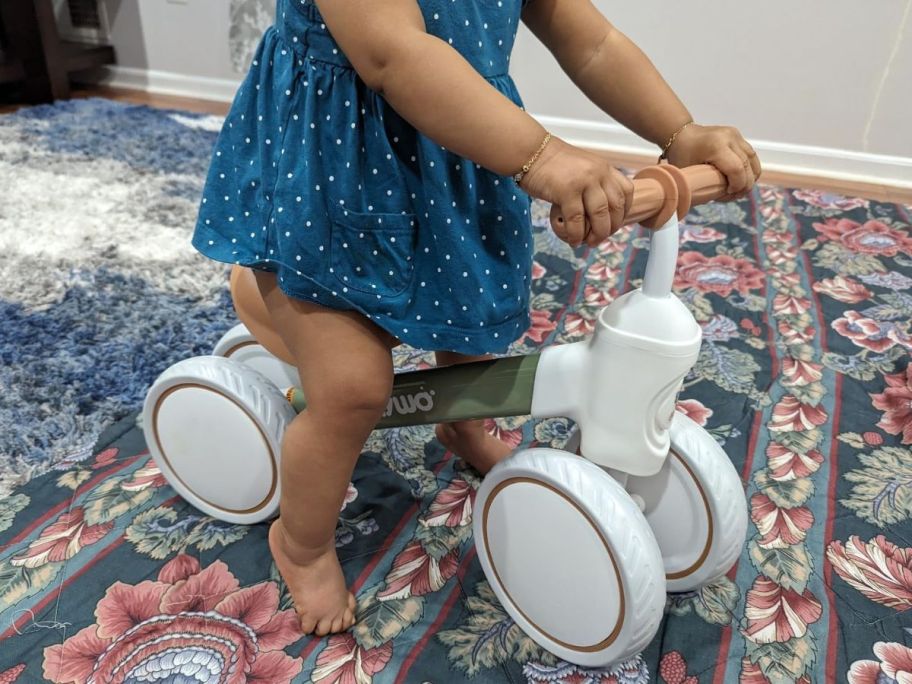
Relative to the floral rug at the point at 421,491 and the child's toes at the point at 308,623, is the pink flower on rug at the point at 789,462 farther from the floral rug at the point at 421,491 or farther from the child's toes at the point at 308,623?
the child's toes at the point at 308,623

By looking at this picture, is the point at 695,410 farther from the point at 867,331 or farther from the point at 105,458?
the point at 105,458

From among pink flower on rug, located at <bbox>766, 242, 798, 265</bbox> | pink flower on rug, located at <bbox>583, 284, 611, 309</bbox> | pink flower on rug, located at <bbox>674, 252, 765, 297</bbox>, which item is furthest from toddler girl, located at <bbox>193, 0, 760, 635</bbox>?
pink flower on rug, located at <bbox>766, 242, 798, 265</bbox>

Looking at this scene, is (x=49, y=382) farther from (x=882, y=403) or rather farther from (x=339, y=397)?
(x=882, y=403)

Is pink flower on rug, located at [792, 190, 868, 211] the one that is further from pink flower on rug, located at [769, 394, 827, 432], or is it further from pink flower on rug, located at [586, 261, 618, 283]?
pink flower on rug, located at [769, 394, 827, 432]

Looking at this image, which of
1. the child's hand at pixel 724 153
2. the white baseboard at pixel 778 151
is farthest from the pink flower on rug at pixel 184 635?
the white baseboard at pixel 778 151

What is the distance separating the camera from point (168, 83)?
2639mm

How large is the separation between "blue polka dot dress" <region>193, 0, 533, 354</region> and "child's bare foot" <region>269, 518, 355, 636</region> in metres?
0.26

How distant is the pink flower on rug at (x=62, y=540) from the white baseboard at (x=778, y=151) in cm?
173

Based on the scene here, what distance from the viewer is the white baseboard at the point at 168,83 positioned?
2545 mm

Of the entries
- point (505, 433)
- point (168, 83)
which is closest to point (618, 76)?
point (505, 433)

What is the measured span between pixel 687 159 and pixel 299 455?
43cm

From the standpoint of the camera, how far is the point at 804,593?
75 cm

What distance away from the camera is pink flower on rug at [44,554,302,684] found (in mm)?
660

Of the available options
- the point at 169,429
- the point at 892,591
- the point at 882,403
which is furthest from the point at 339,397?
the point at 882,403
